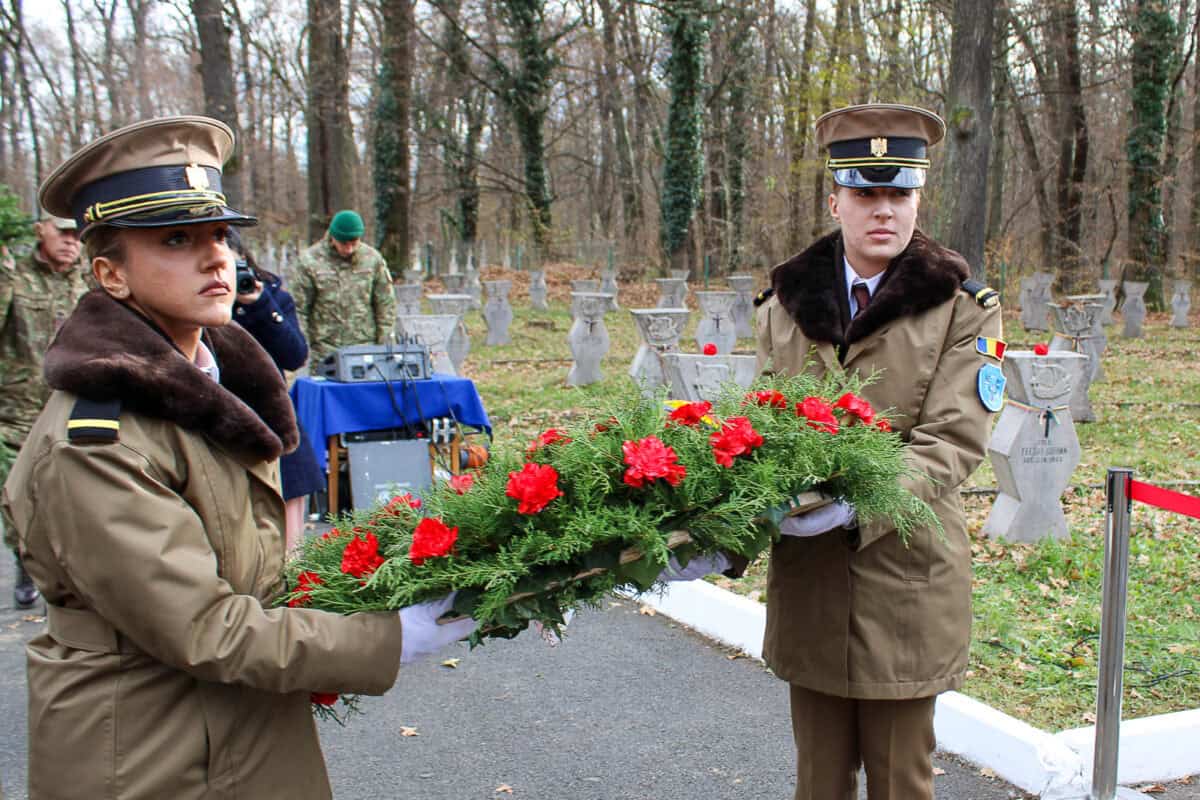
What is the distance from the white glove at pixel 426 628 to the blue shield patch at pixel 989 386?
144 centimetres

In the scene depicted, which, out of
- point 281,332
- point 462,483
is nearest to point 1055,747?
point 462,483

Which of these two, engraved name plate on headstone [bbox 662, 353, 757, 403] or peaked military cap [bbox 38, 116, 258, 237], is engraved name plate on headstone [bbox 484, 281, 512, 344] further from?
peaked military cap [bbox 38, 116, 258, 237]

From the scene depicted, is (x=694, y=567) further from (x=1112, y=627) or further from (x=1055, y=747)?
(x=1055, y=747)

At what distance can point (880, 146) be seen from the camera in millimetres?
2781

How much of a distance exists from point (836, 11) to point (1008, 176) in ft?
52.5

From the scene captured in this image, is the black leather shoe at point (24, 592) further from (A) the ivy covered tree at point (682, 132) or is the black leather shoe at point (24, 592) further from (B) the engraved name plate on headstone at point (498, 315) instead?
(A) the ivy covered tree at point (682, 132)

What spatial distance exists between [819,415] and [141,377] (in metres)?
1.41

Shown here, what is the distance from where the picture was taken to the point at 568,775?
4141 mm

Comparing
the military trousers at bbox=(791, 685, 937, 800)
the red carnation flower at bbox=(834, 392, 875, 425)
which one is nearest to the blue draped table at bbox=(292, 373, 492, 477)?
the military trousers at bbox=(791, 685, 937, 800)

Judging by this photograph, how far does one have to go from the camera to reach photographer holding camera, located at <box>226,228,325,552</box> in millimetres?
5738

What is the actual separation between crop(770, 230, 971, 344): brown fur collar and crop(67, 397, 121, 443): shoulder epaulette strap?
5.85ft

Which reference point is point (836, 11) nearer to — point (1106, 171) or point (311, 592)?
point (1106, 171)

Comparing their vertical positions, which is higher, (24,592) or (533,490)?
(533,490)

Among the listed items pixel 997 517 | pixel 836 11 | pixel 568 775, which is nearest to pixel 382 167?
pixel 836 11
